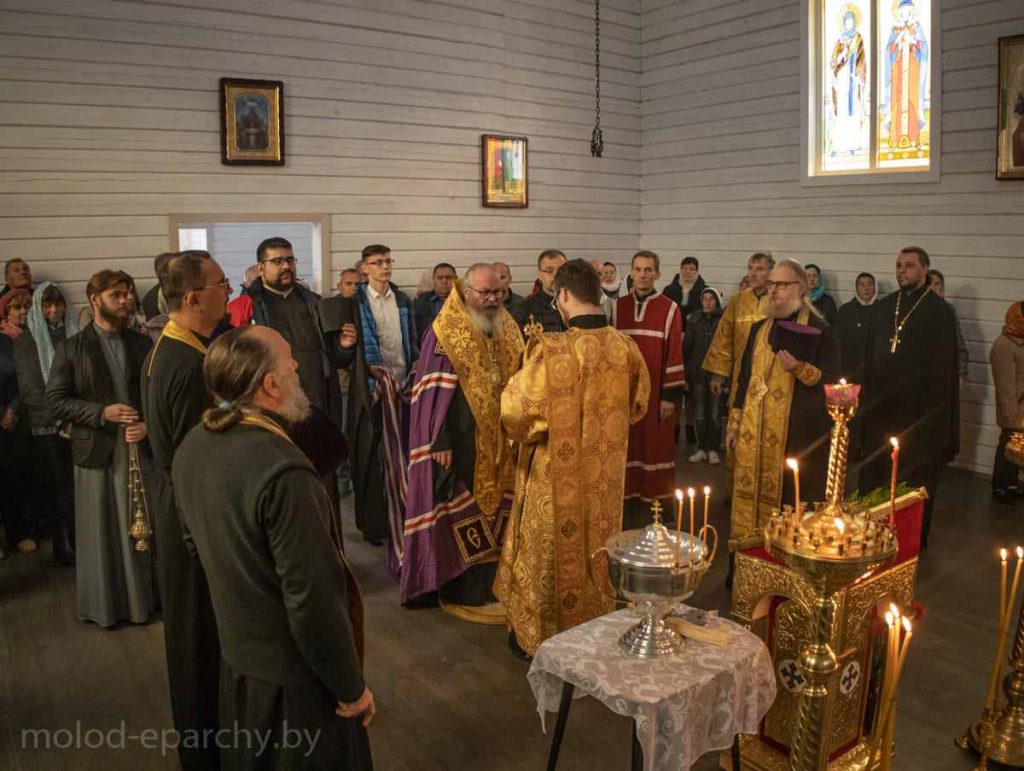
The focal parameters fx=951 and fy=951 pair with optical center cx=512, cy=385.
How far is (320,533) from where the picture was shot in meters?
2.29

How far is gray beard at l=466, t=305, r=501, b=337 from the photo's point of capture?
500 centimetres

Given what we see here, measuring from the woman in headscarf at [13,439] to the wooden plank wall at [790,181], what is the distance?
7228 millimetres

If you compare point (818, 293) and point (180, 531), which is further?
point (818, 293)

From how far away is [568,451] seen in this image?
4.29 meters

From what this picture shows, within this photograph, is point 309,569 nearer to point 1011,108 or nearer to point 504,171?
point 1011,108

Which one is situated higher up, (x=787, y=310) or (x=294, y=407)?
(x=787, y=310)

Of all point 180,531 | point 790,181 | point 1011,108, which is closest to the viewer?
point 180,531

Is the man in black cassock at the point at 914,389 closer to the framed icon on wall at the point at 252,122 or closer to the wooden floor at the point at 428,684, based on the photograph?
the wooden floor at the point at 428,684

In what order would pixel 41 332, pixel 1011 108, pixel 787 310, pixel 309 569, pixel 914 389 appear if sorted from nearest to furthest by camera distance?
pixel 309 569, pixel 787 310, pixel 41 332, pixel 914 389, pixel 1011 108

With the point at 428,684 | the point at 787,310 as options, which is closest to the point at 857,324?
the point at 787,310

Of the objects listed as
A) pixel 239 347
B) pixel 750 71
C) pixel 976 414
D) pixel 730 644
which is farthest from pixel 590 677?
pixel 750 71

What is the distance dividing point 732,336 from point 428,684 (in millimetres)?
3563

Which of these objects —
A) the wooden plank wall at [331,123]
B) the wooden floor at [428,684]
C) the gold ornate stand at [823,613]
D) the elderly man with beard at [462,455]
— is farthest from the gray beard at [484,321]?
the wooden plank wall at [331,123]

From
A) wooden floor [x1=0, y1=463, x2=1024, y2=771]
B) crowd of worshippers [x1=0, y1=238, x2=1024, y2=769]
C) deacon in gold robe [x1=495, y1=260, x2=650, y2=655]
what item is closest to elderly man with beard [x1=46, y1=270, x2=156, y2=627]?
crowd of worshippers [x1=0, y1=238, x2=1024, y2=769]
